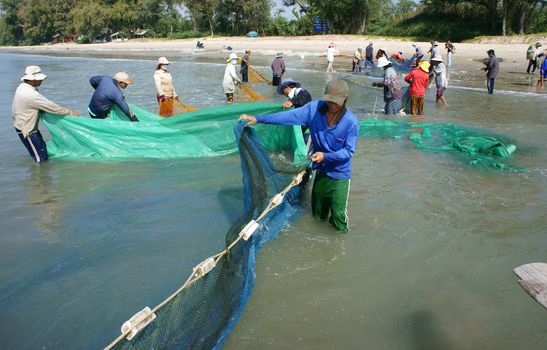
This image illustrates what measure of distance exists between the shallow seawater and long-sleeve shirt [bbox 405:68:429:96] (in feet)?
10.2

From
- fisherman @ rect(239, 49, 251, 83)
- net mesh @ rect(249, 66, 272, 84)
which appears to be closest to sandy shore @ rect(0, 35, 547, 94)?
net mesh @ rect(249, 66, 272, 84)

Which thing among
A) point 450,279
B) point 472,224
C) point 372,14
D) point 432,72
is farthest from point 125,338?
point 372,14

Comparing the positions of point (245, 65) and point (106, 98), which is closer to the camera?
point (106, 98)

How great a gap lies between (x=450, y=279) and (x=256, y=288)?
1.86 m

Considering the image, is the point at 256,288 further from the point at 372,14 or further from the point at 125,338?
the point at 372,14

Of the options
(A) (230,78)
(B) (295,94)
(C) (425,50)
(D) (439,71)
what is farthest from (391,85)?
(C) (425,50)

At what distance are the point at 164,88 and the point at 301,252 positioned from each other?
19.4 ft

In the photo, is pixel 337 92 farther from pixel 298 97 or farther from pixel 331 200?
pixel 298 97

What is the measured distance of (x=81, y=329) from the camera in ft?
10.9

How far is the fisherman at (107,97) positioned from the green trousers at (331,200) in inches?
164

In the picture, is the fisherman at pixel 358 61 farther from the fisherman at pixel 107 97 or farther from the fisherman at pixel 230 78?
the fisherman at pixel 107 97

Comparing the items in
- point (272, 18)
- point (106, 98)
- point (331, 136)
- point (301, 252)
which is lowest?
point (301, 252)

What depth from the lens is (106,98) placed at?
6816 millimetres

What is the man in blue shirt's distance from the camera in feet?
11.6
